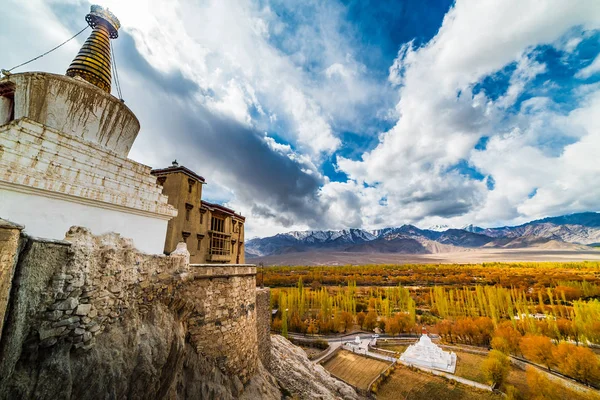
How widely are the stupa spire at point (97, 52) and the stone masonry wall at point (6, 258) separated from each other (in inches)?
322

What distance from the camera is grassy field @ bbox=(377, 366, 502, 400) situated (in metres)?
25.6

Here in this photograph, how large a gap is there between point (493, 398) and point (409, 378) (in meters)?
7.97

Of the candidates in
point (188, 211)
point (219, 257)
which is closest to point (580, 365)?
point (219, 257)

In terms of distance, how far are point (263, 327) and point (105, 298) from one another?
40.2 ft

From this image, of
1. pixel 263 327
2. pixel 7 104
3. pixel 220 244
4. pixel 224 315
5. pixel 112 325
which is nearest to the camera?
pixel 112 325

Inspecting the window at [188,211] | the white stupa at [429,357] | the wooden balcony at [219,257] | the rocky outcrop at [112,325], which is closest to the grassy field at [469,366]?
the white stupa at [429,357]

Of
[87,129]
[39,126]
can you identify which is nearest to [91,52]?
[87,129]

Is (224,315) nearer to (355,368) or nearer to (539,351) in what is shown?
(355,368)

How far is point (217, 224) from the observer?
2073 cm

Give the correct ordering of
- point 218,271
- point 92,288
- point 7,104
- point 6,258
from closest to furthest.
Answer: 1. point 6,258
2. point 92,288
3. point 7,104
4. point 218,271

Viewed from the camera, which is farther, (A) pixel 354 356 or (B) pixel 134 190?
(A) pixel 354 356

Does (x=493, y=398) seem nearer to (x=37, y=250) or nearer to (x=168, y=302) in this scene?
(x=168, y=302)

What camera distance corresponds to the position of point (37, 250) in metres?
5.07

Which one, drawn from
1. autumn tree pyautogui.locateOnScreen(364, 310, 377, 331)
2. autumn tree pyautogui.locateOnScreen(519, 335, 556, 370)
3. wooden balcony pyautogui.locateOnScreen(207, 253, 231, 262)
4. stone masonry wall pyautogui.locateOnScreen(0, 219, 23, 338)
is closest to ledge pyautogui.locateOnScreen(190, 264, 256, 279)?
stone masonry wall pyautogui.locateOnScreen(0, 219, 23, 338)
